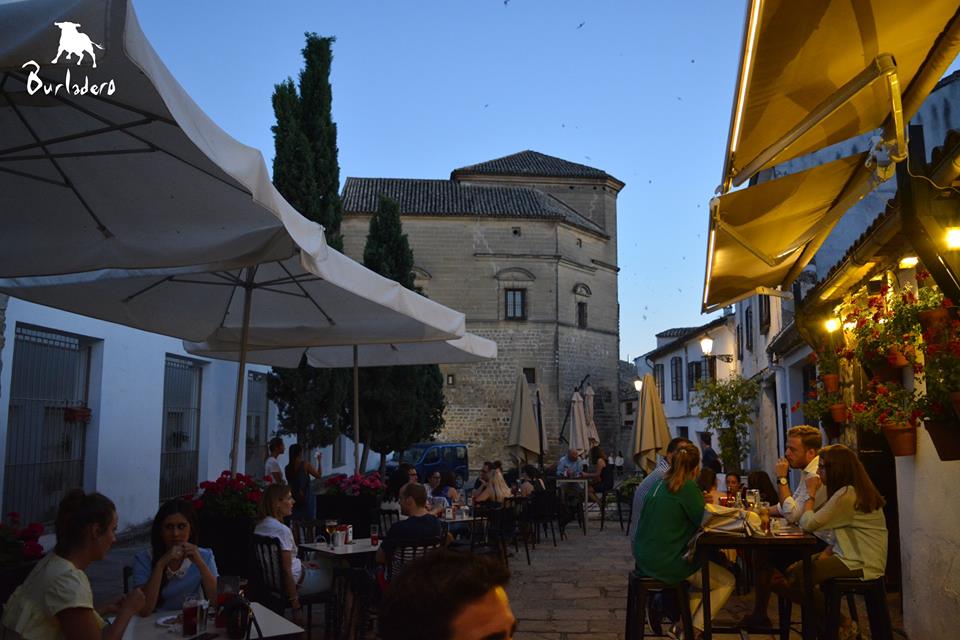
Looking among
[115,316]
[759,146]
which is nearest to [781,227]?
[759,146]

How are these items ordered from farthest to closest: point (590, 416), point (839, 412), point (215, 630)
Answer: point (590, 416), point (839, 412), point (215, 630)

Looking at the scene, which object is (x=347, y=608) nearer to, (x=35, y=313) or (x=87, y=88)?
(x=87, y=88)

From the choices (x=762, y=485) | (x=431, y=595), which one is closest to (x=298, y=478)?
(x=762, y=485)

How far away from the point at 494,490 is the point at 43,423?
5503 mm

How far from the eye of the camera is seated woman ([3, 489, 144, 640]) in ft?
10.1

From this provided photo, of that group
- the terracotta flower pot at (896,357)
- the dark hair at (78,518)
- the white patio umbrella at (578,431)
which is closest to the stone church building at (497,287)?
the white patio umbrella at (578,431)

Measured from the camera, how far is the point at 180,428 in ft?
42.8

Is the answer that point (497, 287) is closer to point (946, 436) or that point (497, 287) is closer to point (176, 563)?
point (946, 436)

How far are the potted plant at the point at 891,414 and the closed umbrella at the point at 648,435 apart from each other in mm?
5794

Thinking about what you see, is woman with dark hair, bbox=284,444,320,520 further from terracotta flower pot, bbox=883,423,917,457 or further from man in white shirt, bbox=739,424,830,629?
terracotta flower pot, bbox=883,423,917,457

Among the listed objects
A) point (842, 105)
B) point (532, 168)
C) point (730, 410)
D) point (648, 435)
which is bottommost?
point (648, 435)

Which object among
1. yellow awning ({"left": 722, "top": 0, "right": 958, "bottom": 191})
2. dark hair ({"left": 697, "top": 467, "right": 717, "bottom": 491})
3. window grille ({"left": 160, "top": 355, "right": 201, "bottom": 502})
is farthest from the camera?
window grille ({"left": 160, "top": 355, "right": 201, "bottom": 502})

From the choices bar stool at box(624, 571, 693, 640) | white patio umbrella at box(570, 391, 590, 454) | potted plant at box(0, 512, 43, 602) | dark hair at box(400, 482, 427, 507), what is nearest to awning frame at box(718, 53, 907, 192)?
bar stool at box(624, 571, 693, 640)

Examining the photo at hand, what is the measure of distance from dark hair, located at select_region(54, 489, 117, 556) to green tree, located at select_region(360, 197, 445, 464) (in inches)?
607
